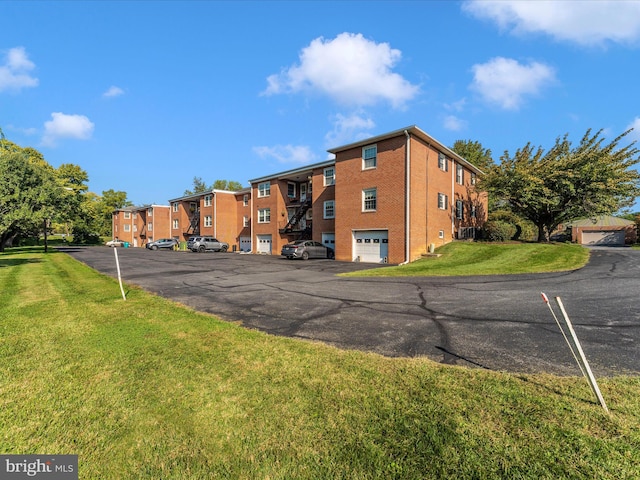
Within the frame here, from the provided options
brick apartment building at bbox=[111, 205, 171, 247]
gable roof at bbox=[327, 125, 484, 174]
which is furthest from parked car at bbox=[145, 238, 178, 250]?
gable roof at bbox=[327, 125, 484, 174]

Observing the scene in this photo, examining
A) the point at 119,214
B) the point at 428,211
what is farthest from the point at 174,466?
the point at 119,214

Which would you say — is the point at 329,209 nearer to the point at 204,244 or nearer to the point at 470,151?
the point at 204,244

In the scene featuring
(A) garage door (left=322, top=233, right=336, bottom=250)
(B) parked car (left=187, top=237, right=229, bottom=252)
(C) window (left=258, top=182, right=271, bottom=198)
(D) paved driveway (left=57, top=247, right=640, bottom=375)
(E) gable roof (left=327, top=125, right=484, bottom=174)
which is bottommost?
(D) paved driveway (left=57, top=247, right=640, bottom=375)

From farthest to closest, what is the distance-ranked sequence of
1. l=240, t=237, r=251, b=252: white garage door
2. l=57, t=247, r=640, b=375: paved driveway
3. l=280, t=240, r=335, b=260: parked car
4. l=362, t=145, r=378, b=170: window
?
l=240, t=237, r=251, b=252: white garage door
l=280, t=240, r=335, b=260: parked car
l=362, t=145, r=378, b=170: window
l=57, t=247, r=640, b=375: paved driveway

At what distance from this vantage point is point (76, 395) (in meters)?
3.45

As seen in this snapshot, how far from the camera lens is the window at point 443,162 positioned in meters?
23.6

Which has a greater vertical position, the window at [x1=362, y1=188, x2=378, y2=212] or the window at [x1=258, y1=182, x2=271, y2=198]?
the window at [x1=258, y1=182, x2=271, y2=198]

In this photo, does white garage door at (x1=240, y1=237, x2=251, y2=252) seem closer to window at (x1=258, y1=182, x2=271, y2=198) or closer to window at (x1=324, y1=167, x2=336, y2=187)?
window at (x1=258, y1=182, x2=271, y2=198)

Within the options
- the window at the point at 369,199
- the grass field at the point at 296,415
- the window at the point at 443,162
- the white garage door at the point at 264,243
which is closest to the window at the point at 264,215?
the white garage door at the point at 264,243

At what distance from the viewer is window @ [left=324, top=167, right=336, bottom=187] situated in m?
26.7

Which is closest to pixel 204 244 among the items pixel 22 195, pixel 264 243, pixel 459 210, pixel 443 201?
pixel 264 243

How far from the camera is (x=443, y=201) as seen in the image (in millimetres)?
23922

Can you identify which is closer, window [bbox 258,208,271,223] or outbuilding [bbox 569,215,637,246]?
window [bbox 258,208,271,223]

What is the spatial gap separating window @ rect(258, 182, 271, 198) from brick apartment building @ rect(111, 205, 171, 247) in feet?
88.8
